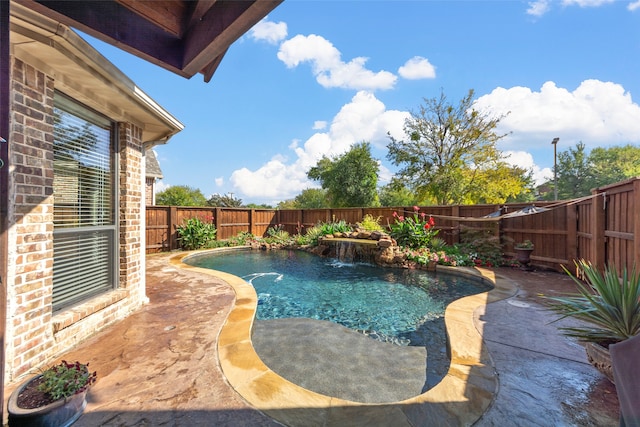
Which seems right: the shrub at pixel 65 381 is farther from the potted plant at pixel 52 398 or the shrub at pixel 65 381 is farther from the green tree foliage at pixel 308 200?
the green tree foliage at pixel 308 200

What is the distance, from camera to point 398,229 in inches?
345

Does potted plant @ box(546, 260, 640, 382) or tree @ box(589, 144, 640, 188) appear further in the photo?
tree @ box(589, 144, 640, 188)

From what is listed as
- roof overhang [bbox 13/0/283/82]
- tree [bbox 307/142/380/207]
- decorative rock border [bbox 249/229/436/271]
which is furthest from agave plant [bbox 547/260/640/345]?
tree [bbox 307/142/380/207]

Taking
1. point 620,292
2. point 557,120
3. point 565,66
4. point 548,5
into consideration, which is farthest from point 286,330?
point 557,120

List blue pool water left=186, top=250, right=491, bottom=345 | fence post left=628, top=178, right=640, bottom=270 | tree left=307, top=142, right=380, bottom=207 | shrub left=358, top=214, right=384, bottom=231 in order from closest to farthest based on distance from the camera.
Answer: fence post left=628, top=178, right=640, bottom=270 < blue pool water left=186, top=250, right=491, bottom=345 < shrub left=358, top=214, right=384, bottom=231 < tree left=307, top=142, right=380, bottom=207

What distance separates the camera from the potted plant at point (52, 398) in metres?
1.44

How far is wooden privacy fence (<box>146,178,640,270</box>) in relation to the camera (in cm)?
386


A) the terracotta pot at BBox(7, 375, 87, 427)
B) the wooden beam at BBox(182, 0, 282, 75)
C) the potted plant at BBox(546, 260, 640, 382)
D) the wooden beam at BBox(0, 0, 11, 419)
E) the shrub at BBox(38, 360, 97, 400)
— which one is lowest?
the terracotta pot at BBox(7, 375, 87, 427)

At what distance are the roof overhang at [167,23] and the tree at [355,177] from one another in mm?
16038

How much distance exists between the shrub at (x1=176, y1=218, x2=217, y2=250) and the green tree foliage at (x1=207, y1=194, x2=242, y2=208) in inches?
297

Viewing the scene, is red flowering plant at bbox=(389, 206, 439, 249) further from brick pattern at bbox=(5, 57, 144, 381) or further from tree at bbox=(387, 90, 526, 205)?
brick pattern at bbox=(5, 57, 144, 381)

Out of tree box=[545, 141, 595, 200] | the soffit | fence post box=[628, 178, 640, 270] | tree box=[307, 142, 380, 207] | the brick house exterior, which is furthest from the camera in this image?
tree box=[545, 141, 595, 200]

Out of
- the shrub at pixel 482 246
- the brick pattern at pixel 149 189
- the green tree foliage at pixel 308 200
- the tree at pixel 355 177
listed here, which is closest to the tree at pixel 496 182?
the tree at pixel 355 177

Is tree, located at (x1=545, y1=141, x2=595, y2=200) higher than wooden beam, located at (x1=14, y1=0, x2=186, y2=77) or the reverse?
higher
